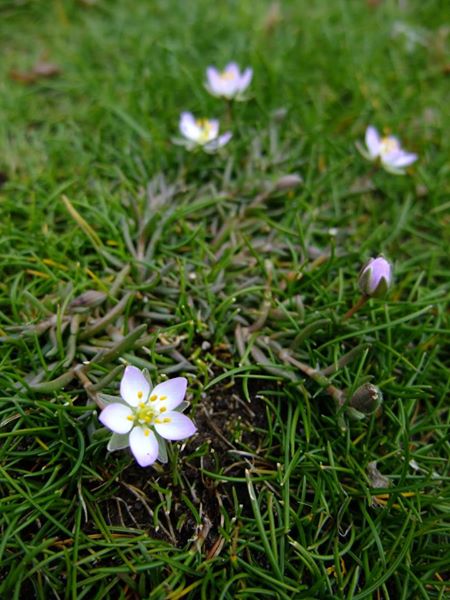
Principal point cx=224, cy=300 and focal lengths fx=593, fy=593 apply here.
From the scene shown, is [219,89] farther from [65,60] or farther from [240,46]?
[65,60]

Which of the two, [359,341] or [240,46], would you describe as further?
[240,46]

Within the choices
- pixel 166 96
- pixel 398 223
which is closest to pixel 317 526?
pixel 398 223

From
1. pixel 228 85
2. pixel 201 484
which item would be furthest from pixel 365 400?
pixel 228 85

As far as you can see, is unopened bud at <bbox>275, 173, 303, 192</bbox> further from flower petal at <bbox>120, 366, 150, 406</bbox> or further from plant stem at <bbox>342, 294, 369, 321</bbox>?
flower petal at <bbox>120, 366, 150, 406</bbox>

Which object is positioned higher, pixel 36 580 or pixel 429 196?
pixel 429 196

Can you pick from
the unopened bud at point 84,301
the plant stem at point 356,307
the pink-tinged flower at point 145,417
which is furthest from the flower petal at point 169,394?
the plant stem at point 356,307

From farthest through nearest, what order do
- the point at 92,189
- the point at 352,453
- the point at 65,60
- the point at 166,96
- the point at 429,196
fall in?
1. the point at 65,60
2. the point at 166,96
3. the point at 429,196
4. the point at 92,189
5. the point at 352,453

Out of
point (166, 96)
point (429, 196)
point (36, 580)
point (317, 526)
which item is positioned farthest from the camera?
point (166, 96)

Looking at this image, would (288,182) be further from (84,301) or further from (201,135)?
(84,301)

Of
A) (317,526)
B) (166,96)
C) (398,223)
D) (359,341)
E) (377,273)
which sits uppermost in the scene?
(166,96)
